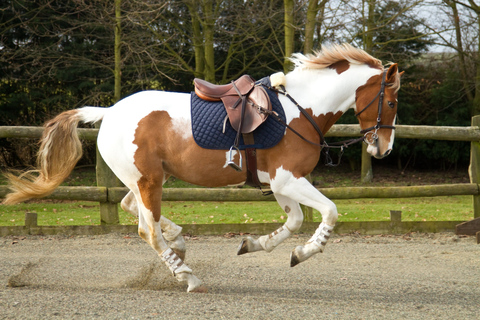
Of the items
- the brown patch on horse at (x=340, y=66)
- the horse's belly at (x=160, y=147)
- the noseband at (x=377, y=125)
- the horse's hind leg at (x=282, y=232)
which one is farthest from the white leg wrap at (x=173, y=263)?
the brown patch on horse at (x=340, y=66)

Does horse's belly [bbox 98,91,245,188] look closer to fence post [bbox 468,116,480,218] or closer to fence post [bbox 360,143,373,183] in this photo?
fence post [bbox 468,116,480,218]

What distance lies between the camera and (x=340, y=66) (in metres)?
4.20

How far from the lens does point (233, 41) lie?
44.2ft

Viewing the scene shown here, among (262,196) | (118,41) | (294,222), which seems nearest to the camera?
(294,222)

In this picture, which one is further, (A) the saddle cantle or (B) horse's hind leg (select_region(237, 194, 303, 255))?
(B) horse's hind leg (select_region(237, 194, 303, 255))

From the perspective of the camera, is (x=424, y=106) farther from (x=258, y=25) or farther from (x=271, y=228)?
(x=271, y=228)

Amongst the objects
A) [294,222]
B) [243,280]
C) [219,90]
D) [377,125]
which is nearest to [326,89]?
[377,125]

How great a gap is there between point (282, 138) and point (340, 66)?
2.75ft

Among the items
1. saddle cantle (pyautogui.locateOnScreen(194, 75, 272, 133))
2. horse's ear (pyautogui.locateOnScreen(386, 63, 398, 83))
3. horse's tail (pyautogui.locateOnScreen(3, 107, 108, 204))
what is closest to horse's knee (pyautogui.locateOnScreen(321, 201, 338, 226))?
saddle cantle (pyautogui.locateOnScreen(194, 75, 272, 133))

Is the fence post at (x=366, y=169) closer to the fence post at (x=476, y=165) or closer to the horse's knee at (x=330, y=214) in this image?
the fence post at (x=476, y=165)

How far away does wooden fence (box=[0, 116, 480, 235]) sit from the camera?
6512mm

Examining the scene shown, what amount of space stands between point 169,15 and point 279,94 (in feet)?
33.1

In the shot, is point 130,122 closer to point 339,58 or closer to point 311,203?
point 311,203

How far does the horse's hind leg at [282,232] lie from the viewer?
422 cm
